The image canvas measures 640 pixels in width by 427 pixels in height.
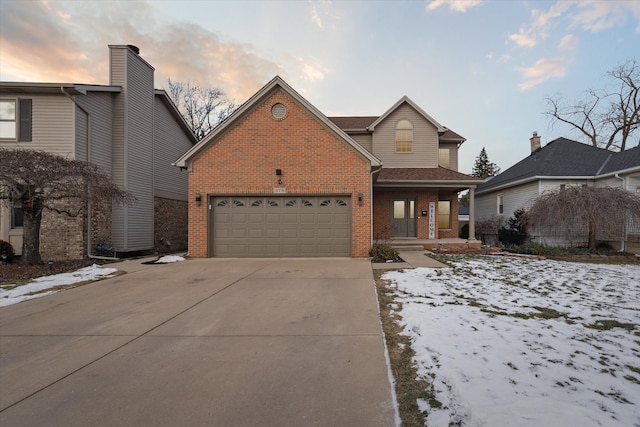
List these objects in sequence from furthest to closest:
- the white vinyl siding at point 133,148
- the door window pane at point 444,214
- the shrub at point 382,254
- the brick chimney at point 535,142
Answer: the brick chimney at point 535,142, the door window pane at point 444,214, the white vinyl siding at point 133,148, the shrub at point 382,254

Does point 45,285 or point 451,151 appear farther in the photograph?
point 451,151

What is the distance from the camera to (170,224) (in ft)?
50.4

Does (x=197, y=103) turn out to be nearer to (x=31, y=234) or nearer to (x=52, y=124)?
(x=52, y=124)

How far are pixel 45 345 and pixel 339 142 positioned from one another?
9.24 metres

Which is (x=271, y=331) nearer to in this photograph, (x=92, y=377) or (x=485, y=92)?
(x=92, y=377)

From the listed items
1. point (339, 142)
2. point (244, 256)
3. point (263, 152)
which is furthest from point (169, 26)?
point (244, 256)

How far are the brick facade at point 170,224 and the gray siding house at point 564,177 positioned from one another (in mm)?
18244

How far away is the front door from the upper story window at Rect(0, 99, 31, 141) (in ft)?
50.6

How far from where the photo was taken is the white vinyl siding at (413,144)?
1527 cm

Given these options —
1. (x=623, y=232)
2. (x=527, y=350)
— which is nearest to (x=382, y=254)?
→ (x=527, y=350)

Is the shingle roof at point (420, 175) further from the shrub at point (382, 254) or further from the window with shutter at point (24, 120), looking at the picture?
the window with shutter at point (24, 120)

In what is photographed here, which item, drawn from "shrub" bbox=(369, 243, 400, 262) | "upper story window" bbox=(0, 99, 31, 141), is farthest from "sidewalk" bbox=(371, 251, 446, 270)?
"upper story window" bbox=(0, 99, 31, 141)

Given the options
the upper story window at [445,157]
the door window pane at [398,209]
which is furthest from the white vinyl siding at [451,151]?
the door window pane at [398,209]

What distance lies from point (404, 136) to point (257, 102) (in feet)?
26.6
